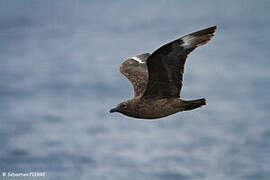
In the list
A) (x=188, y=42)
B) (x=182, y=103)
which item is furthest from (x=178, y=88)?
(x=188, y=42)

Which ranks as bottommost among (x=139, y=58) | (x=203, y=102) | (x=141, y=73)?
(x=203, y=102)

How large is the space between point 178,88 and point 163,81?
0.28 metres

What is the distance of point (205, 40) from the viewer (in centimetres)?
834

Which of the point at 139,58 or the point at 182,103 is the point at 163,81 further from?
the point at 139,58

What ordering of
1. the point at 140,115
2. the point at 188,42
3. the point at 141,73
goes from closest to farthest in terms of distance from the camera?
the point at 188,42
the point at 140,115
the point at 141,73

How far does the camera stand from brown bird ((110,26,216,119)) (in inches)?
325

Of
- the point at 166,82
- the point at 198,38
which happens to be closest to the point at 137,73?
the point at 166,82

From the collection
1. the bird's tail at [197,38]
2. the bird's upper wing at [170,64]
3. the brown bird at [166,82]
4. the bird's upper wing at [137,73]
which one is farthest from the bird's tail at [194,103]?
the bird's upper wing at [137,73]

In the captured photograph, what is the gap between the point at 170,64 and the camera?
842cm

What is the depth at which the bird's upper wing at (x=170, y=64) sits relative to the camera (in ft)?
27.1

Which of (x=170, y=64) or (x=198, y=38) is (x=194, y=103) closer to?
(x=170, y=64)

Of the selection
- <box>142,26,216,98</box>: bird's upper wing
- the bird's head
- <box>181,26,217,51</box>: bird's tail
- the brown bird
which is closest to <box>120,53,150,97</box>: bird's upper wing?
the brown bird

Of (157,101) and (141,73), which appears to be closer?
(157,101)

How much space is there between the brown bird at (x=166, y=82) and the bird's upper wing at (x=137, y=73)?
0.53 metres
